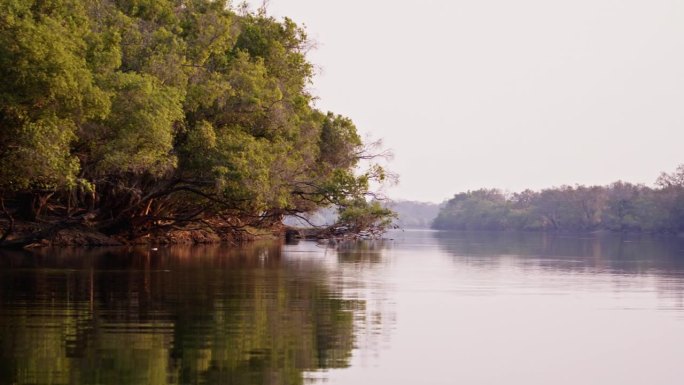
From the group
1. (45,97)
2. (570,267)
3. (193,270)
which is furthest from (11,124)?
(570,267)

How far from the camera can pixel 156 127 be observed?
30531mm

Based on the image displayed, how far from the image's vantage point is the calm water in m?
10.5

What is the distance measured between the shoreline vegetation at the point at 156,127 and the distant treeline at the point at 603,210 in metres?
95.0

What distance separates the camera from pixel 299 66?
1869 inches

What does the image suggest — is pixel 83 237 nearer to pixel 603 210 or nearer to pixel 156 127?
pixel 156 127

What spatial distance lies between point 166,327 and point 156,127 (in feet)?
58.7

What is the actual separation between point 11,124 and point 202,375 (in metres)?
18.3

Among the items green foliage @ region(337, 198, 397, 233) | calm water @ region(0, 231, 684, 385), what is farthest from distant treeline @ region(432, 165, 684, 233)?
calm water @ region(0, 231, 684, 385)

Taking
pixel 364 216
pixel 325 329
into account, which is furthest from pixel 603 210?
pixel 325 329

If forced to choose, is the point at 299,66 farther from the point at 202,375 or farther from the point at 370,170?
the point at 202,375

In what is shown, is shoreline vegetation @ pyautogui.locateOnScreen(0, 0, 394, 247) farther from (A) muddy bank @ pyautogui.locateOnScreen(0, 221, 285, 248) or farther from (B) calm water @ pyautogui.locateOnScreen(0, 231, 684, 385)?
(B) calm water @ pyautogui.locateOnScreen(0, 231, 684, 385)

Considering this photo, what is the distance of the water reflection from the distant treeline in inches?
4738

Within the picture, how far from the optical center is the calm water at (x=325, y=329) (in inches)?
413

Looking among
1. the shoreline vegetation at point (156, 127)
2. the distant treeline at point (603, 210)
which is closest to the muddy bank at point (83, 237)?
the shoreline vegetation at point (156, 127)
